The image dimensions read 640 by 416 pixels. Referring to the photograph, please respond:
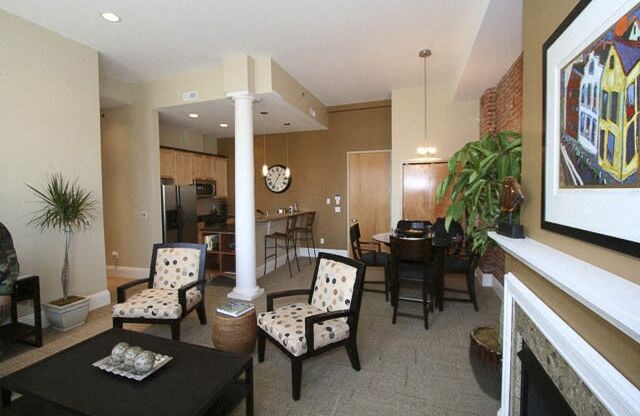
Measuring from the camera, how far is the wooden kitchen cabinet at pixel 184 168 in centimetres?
560

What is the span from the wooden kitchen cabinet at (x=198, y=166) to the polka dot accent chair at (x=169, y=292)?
320 cm

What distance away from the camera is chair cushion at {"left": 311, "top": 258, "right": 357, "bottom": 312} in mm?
→ 2299

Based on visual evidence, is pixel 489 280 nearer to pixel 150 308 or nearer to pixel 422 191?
pixel 422 191

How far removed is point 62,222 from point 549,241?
4018 mm

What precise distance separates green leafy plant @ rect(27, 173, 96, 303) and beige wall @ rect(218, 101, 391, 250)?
12.8 ft

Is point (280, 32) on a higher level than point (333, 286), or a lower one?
higher

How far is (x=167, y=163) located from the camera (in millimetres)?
5340

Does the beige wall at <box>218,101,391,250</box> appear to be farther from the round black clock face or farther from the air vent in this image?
the air vent

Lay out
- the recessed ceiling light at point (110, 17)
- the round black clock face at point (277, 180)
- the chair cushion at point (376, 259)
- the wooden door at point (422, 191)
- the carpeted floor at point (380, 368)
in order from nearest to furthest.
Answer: the carpeted floor at point (380, 368), the recessed ceiling light at point (110, 17), the chair cushion at point (376, 259), the wooden door at point (422, 191), the round black clock face at point (277, 180)

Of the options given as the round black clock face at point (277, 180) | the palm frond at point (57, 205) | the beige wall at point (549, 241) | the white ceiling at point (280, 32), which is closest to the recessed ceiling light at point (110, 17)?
the white ceiling at point (280, 32)

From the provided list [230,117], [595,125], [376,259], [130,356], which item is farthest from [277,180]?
[595,125]

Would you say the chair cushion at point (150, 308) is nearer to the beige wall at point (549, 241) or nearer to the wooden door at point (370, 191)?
the beige wall at point (549, 241)

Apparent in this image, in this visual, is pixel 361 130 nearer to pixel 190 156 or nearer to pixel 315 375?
pixel 190 156

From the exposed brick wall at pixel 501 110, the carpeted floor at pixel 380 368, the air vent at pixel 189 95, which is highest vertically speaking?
the air vent at pixel 189 95
